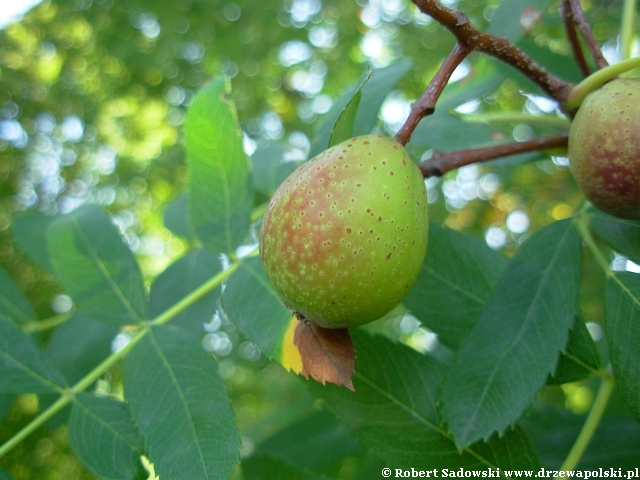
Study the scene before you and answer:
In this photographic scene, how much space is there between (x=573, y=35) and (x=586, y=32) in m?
0.03

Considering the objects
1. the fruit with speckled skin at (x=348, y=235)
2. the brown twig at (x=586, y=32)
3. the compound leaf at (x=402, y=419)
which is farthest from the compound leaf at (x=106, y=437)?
the brown twig at (x=586, y=32)

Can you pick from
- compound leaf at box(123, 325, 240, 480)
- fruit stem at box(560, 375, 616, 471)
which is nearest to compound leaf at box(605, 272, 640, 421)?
fruit stem at box(560, 375, 616, 471)

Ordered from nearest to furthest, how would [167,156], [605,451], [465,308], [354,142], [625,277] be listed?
[354,142] < [625,277] < [465,308] < [605,451] < [167,156]

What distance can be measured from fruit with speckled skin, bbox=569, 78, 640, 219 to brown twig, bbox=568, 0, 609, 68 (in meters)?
0.10

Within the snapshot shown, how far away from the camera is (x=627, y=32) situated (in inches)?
48.0

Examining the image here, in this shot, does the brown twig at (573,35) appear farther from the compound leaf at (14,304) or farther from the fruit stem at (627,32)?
the compound leaf at (14,304)

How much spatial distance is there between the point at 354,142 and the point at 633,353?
566 millimetres

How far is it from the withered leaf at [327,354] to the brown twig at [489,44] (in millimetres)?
507

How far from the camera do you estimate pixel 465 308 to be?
43.1 inches

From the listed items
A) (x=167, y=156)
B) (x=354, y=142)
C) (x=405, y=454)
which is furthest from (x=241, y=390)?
(x=354, y=142)

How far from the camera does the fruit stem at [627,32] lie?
3.86ft

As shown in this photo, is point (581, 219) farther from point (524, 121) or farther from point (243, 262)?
point (243, 262)

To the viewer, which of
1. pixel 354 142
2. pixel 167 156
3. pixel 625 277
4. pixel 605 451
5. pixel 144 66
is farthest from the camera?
pixel 167 156

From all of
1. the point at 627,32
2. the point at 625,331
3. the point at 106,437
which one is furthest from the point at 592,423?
the point at 106,437
